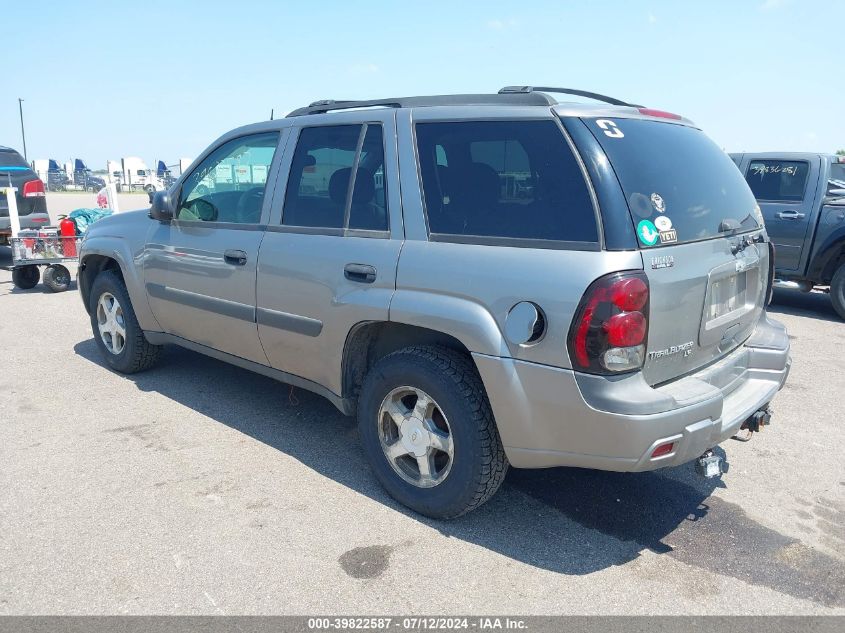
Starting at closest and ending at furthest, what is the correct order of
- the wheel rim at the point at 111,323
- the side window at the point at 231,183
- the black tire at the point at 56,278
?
the side window at the point at 231,183 < the wheel rim at the point at 111,323 < the black tire at the point at 56,278

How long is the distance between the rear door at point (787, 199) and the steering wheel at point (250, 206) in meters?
6.62

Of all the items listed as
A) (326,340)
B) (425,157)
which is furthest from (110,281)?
(425,157)

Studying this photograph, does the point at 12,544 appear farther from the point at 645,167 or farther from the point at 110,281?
the point at 645,167

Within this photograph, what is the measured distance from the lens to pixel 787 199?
832cm

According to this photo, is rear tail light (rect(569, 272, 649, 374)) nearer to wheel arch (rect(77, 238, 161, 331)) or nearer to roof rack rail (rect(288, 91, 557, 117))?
roof rack rail (rect(288, 91, 557, 117))

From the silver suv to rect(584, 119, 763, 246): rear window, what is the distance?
1 centimetres

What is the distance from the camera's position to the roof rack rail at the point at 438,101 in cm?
306

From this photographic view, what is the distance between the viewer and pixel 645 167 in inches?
115

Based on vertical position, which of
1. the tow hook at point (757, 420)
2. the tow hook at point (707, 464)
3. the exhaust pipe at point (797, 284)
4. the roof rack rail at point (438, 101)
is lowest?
the tow hook at point (707, 464)

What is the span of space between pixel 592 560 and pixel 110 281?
13.7 ft

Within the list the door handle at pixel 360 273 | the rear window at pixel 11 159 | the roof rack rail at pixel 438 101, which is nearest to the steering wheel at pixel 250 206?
the roof rack rail at pixel 438 101

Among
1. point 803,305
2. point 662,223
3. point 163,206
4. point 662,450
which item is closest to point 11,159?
point 163,206

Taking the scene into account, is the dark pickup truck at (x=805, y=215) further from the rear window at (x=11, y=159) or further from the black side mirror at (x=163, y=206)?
the rear window at (x=11, y=159)

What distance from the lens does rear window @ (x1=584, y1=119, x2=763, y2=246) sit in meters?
2.80
